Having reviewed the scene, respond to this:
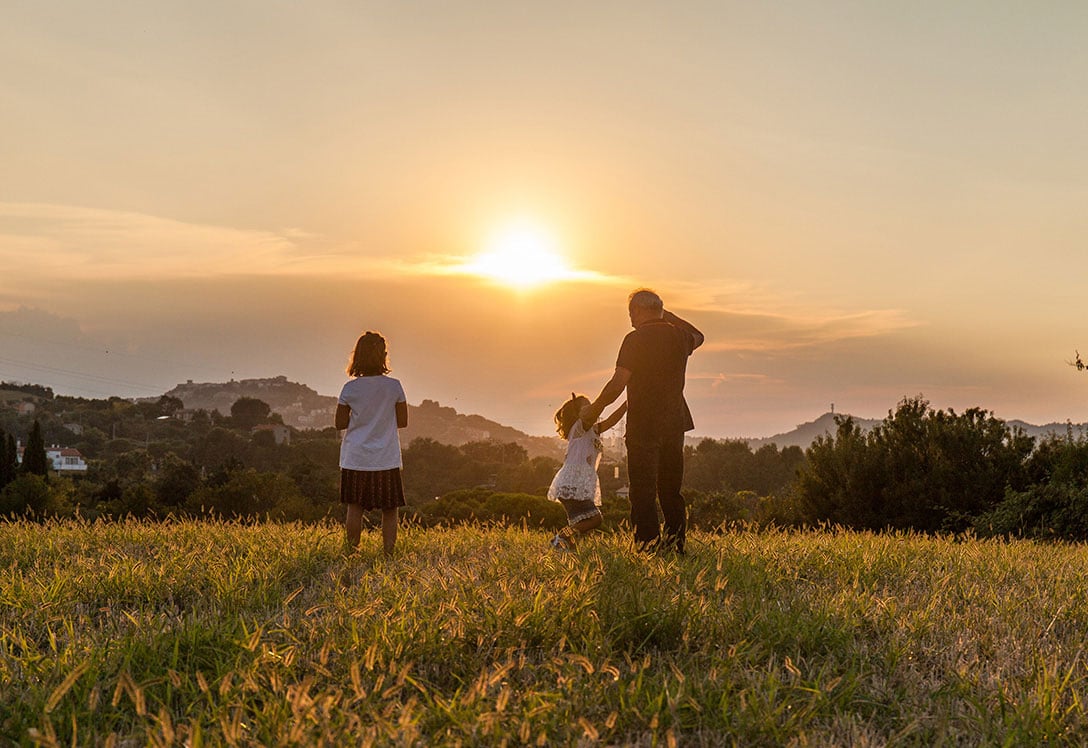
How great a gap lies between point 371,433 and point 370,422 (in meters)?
0.10

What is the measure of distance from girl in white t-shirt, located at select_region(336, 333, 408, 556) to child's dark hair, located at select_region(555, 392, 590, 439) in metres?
1.57

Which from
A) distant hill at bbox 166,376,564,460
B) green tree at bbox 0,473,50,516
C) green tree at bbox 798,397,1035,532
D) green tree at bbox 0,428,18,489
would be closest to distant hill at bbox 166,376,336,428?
distant hill at bbox 166,376,564,460

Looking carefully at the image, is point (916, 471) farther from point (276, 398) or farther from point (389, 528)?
point (276, 398)

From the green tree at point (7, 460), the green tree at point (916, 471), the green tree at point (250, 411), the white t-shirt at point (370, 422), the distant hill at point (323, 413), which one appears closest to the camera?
the white t-shirt at point (370, 422)

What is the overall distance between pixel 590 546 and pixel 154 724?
4537 mm

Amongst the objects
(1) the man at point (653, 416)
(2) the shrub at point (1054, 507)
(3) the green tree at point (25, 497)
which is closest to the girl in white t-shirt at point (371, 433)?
(1) the man at point (653, 416)

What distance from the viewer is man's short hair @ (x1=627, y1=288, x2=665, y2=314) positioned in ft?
26.3

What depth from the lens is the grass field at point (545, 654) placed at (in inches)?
131

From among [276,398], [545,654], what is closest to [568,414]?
[545,654]

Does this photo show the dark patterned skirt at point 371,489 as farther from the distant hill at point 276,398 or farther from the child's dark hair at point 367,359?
the distant hill at point 276,398

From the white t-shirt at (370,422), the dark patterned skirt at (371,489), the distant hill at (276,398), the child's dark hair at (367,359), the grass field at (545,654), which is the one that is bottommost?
the distant hill at (276,398)

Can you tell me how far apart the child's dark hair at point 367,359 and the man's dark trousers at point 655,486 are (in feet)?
8.14

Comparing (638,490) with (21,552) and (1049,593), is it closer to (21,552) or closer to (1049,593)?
(1049,593)

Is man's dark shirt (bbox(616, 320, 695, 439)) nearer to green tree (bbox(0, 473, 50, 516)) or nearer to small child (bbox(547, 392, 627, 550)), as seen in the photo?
small child (bbox(547, 392, 627, 550))
